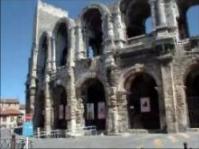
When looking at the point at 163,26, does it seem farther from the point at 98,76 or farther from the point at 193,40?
the point at 98,76

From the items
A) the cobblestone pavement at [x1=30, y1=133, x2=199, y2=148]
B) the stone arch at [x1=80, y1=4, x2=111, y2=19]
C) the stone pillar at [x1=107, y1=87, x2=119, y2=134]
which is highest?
the stone arch at [x1=80, y1=4, x2=111, y2=19]

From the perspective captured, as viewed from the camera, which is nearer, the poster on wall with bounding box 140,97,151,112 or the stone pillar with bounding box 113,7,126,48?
the poster on wall with bounding box 140,97,151,112

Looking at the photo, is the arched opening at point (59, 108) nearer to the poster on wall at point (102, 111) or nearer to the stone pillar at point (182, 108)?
the poster on wall at point (102, 111)

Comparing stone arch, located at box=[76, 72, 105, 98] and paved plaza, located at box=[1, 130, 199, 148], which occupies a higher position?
stone arch, located at box=[76, 72, 105, 98]

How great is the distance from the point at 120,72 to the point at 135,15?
5.35 m

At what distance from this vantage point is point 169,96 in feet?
57.3

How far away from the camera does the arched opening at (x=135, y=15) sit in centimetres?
2155

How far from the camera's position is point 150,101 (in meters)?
20.8

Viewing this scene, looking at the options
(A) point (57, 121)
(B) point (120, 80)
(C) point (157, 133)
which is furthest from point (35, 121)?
(C) point (157, 133)

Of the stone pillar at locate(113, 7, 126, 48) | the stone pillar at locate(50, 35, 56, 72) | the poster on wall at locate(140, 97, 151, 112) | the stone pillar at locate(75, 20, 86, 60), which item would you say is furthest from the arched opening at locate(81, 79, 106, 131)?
the stone pillar at locate(50, 35, 56, 72)

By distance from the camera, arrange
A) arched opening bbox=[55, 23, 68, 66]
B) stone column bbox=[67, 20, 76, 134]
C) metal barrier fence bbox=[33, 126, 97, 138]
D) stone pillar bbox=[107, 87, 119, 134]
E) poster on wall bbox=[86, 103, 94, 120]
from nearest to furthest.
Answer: stone pillar bbox=[107, 87, 119, 134]
metal barrier fence bbox=[33, 126, 97, 138]
stone column bbox=[67, 20, 76, 134]
poster on wall bbox=[86, 103, 94, 120]
arched opening bbox=[55, 23, 68, 66]

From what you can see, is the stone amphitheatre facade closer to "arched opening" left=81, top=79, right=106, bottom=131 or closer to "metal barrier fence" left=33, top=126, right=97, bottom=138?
"arched opening" left=81, top=79, right=106, bottom=131

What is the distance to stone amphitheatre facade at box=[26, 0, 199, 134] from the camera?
58.4 ft

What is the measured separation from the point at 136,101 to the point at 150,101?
970 mm
